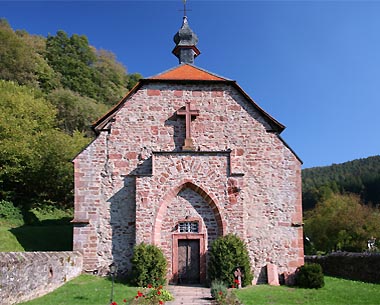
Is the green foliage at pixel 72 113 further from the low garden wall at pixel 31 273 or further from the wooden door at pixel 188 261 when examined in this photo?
the low garden wall at pixel 31 273

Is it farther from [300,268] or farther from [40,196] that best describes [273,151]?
[40,196]

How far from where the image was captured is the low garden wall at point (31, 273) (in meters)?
10.4

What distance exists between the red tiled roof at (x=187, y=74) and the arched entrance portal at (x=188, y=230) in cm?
511

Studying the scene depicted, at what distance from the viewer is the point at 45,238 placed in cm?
2036

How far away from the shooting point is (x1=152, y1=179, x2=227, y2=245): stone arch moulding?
1656 centimetres

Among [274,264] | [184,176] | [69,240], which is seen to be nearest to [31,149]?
[69,240]

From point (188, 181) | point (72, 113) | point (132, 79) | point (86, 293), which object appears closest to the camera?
point (86, 293)

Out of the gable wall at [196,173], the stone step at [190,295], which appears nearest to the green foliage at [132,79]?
the gable wall at [196,173]

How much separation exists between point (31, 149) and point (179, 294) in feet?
55.7

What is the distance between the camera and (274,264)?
16938 mm

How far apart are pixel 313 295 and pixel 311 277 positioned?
1830mm

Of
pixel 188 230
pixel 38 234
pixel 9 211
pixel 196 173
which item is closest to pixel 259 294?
pixel 188 230

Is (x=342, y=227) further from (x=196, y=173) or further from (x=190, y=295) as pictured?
(x=190, y=295)

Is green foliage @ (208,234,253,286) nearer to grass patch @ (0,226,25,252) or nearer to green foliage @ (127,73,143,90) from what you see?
grass patch @ (0,226,25,252)
